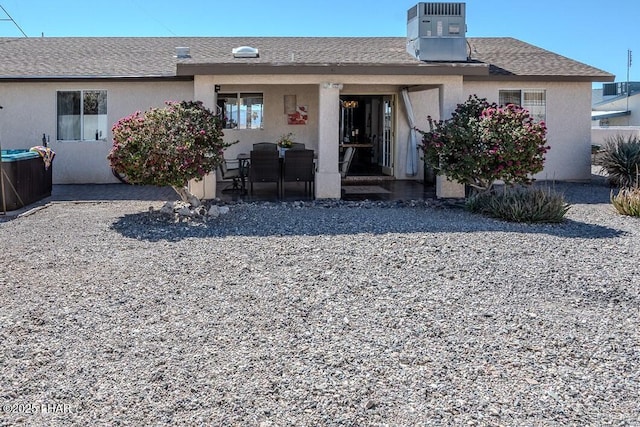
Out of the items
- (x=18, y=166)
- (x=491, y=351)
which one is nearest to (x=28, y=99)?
(x=18, y=166)

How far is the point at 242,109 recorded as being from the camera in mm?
16484

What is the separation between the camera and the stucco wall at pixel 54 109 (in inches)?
603

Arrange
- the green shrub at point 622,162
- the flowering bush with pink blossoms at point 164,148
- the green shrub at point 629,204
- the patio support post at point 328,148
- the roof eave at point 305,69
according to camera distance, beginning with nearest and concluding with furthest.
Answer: the flowering bush with pink blossoms at point 164,148 → the green shrub at point 629,204 → the roof eave at point 305,69 → the patio support post at point 328,148 → the green shrub at point 622,162

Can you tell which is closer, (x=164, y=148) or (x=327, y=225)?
(x=327, y=225)

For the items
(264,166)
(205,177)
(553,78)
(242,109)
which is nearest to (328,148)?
(264,166)

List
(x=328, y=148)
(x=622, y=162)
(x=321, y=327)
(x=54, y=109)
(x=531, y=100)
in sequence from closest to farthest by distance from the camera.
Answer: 1. (x=321, y=327)
2. (x=328, y=148)
3. (x=622, y=162)
4. (x=54, y=109)
5. (x=531, y=100)

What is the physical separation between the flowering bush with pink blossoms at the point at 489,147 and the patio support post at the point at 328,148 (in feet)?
6.69

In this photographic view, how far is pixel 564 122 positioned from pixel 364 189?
222 inches

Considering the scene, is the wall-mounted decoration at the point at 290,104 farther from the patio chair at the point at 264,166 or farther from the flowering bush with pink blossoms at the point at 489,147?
the flowering bush with pink blossoms at the point at 489,147

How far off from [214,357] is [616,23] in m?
27.2

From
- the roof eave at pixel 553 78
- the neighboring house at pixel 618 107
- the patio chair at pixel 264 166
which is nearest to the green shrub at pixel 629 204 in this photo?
the roof eave at pixel 553 78

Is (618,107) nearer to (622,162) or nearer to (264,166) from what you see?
(622,162)

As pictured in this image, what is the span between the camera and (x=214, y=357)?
174 inches

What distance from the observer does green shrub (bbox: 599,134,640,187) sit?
1473 centimetres
